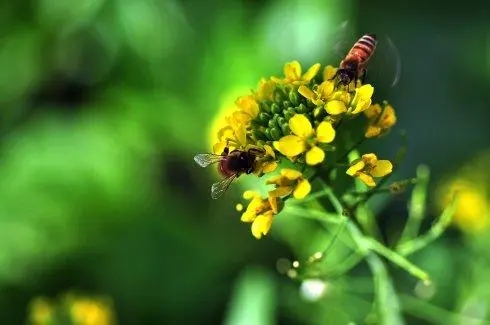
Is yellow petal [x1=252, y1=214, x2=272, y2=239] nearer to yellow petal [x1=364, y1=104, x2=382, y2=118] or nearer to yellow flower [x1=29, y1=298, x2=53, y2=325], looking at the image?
yellow petal [x1=364, y1=104, x2=382, y2=118]

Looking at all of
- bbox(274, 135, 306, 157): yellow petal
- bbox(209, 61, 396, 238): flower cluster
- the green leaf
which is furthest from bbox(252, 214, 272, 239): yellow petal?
the green leaf

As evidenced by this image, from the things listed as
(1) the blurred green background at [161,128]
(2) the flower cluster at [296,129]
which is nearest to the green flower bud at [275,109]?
(2) the flower cluster at [296,129]

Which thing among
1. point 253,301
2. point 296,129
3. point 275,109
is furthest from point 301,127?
point 253,301

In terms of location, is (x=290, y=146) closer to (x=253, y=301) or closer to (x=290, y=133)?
(x=290, y=133)

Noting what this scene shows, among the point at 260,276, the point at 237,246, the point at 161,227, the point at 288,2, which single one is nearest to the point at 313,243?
the point at 260,276

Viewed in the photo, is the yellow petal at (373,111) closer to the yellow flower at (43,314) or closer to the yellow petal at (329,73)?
the yellow petal at (329,73)
